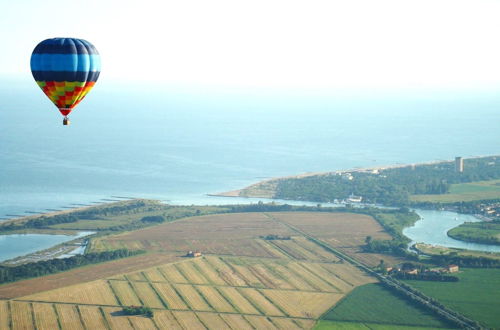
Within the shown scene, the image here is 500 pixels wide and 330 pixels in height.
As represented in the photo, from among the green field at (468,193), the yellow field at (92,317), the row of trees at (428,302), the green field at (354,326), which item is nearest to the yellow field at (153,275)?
the yellow field at (92,317)

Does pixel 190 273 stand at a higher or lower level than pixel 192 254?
lower

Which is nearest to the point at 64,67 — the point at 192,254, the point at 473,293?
the point at 192,254

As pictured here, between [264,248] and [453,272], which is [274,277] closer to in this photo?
[264,248]

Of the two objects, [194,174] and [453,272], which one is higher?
[194,174]

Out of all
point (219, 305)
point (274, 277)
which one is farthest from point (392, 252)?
point (219, 305)

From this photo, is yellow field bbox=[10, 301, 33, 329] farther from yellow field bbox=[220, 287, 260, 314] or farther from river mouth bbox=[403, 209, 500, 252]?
river mouth bbox=[403, 209, 500, 252]

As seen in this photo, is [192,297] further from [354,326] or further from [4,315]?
[4,315]
